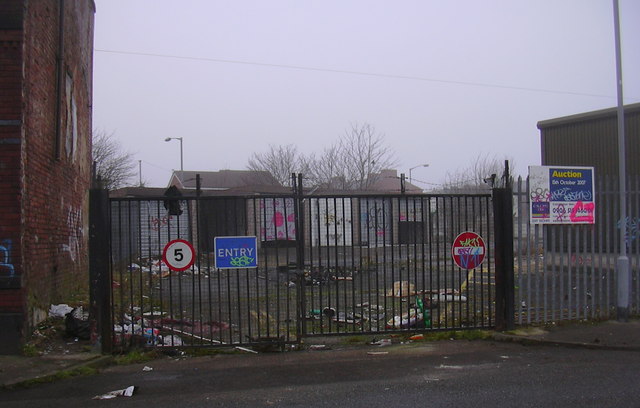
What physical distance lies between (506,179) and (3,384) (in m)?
7.40

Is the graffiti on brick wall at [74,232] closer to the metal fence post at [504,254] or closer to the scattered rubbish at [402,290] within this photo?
the scattered rubbish at [402,290]

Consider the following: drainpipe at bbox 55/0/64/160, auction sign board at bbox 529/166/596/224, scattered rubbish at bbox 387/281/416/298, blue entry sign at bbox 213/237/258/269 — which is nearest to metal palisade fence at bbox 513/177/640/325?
auction sign board at bbox 529/166/596/224

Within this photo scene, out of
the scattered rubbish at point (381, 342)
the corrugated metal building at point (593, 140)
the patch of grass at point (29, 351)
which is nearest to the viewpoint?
the patch of grass at point (29, 351)

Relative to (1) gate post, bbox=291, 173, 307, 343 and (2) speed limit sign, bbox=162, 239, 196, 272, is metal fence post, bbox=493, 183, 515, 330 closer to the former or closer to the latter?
(1) gate post, bbox=291, 173, 307, 343

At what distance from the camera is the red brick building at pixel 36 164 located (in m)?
7.99

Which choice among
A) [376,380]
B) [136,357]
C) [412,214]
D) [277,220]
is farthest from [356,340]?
[136,357]

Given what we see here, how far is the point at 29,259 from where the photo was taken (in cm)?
841

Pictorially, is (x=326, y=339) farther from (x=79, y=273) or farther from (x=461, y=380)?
(x=79, y=273)

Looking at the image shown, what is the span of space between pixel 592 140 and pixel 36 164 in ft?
61.7

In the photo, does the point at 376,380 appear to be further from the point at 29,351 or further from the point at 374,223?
the point at 29,351

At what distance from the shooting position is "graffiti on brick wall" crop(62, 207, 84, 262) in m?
11.3

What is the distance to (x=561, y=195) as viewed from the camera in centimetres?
933

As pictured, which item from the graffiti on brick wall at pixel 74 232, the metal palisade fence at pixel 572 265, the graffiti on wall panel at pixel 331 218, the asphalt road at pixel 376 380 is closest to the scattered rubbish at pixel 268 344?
the asphalt road at pixel 376 380

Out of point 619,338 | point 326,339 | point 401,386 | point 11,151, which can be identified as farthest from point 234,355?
point 619,338
